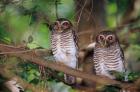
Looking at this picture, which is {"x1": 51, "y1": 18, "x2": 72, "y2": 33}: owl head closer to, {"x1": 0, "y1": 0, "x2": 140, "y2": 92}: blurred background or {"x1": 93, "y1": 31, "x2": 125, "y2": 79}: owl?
{"x1": 0, "y1": 0, "x2": 140, "y2": 92}: blurred background

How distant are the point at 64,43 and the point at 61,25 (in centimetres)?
19

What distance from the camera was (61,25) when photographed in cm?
432

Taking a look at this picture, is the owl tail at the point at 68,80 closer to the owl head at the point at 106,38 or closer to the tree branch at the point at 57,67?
the owl head at the point at 106,38

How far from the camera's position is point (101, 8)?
5391 millimetres

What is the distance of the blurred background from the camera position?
3.64m

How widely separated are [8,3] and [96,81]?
50.8 inches

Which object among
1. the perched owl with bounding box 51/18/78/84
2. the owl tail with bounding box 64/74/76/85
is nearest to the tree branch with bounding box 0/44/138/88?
the owl tail with bounding box 64/74/76/85

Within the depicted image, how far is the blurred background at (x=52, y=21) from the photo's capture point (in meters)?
3.64

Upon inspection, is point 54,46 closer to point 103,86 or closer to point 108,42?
point 108,42

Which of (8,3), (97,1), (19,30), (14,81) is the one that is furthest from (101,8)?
(14,81)

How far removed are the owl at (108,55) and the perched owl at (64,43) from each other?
0.73 feet

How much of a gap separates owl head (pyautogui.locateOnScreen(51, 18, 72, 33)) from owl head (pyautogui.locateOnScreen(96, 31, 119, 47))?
30 cm

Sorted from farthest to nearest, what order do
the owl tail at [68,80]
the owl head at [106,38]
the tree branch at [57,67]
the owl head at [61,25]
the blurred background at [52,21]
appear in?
the owl head at [61,25], the owl head at [106,38], the owl tail at [68,80], the blurred background at [52,21], the tree branch at [57,67]

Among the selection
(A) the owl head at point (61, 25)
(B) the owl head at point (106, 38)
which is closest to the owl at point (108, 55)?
(B) the owl head at point (106, 38)
